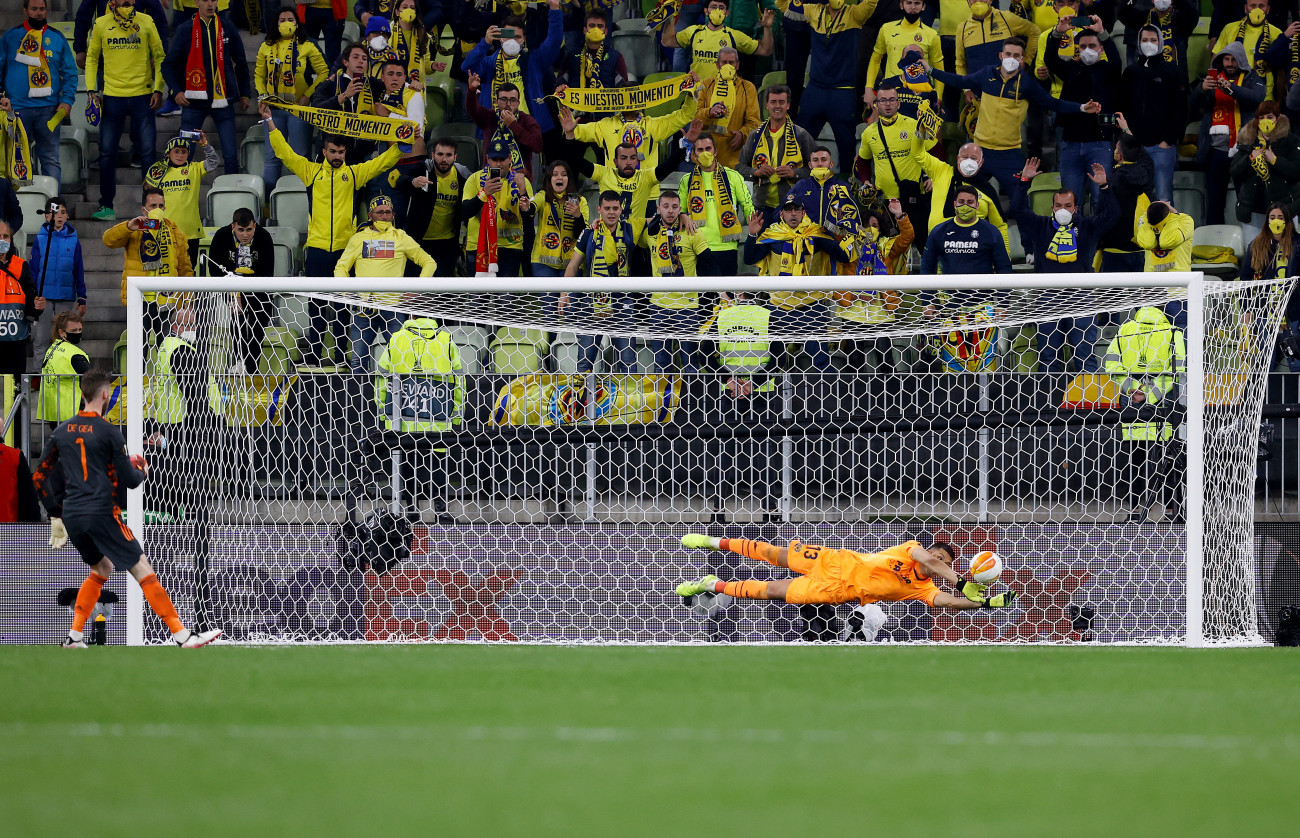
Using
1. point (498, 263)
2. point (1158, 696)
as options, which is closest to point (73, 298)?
point (498, 263)

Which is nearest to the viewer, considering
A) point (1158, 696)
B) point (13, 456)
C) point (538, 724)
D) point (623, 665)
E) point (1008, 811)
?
point (1008, 811)

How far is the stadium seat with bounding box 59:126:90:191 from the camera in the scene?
14.3 metres

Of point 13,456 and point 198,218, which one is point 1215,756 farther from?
point 198,218

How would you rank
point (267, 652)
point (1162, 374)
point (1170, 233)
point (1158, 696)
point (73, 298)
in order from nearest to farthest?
point (1158, 696) → point (267, 652) → point (1162, 374) → point (1170, 233) → point (73, 298)

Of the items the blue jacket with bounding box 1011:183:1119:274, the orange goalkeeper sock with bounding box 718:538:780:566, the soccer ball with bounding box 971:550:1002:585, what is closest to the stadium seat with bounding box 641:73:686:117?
the blue jacket with bounding box 1011:183:1119:274

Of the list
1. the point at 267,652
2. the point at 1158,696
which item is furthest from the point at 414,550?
the point at 1158,696

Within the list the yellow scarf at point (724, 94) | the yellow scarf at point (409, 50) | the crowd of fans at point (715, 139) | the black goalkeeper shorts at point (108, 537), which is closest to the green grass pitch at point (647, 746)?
the black goalkeeper shorts at point (108, 537)

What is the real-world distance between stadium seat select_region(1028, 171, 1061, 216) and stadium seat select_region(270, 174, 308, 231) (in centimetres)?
657

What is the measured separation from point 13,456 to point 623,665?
5.24 m

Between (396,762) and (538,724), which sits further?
(538,724)

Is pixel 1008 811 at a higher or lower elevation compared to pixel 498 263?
lower

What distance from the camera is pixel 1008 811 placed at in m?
3.73

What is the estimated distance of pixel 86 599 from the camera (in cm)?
841

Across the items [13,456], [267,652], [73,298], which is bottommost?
[267,652]
